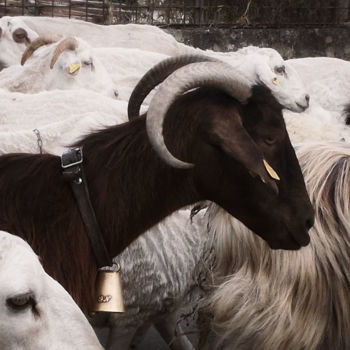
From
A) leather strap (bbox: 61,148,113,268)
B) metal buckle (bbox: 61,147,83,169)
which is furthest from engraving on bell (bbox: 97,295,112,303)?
metal buckle (bbox: 61,147,83,169)

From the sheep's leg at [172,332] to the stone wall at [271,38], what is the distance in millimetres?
6789

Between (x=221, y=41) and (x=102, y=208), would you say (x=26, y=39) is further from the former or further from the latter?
(x=102, y=208)

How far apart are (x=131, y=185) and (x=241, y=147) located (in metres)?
0.50

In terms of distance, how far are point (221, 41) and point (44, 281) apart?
9.24m

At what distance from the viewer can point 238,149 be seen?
3107 mm

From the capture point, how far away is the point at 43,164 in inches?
132

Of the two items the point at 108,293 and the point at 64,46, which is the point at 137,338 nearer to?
the point at 108,293

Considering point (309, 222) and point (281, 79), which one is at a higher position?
point (309, 222)

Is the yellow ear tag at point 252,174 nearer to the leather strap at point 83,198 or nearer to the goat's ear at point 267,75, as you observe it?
the leather strap at point 83,198

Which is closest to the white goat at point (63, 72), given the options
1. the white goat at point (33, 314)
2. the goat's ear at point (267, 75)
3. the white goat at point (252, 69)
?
→ the white goat at point (252, 69)

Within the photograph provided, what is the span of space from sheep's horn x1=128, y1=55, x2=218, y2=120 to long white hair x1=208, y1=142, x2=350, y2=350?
0.68 m

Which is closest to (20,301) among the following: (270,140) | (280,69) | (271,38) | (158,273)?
(270,140)

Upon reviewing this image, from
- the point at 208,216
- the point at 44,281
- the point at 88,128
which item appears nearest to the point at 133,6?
the point at 88,128

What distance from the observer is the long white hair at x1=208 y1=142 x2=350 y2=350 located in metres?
3.06
